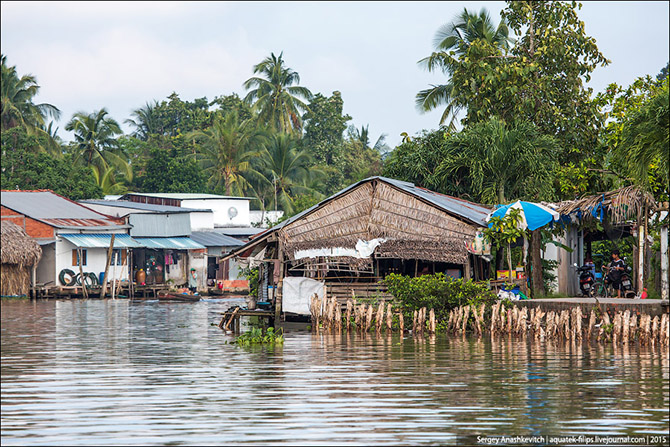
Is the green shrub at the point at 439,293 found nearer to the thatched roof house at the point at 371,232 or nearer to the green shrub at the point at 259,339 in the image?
the thatched roof house at the point at 371,232

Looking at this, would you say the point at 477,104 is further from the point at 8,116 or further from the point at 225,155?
the point at 8,116

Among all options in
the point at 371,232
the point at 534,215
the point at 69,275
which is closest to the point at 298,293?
the point at 371,232

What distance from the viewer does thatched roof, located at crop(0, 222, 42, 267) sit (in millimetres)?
35344

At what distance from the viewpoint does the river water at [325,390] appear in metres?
9.55

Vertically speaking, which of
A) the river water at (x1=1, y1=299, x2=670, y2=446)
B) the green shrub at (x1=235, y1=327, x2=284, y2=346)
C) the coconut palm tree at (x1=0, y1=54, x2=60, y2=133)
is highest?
the coconut palm tree at (x1=0, y1=54, x2=60, y2=133)

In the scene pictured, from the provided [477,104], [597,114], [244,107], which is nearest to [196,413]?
[477,104]

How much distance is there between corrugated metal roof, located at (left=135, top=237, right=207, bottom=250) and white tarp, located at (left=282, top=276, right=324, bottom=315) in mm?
18057

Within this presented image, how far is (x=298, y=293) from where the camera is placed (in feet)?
75.5

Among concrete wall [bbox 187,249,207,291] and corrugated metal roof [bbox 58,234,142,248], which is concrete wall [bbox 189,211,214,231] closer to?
concrete wall [bbox 187,249,207,291]

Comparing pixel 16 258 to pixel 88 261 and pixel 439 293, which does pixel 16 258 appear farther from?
pixel 439 293

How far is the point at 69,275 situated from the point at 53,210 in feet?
10.1

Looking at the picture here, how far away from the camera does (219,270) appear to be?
4509 cm

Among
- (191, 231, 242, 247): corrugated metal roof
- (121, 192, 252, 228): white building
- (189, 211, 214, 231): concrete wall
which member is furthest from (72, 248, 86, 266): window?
(189, 211, 214, 231): concrete wall

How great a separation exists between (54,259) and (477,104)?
18799 mm
